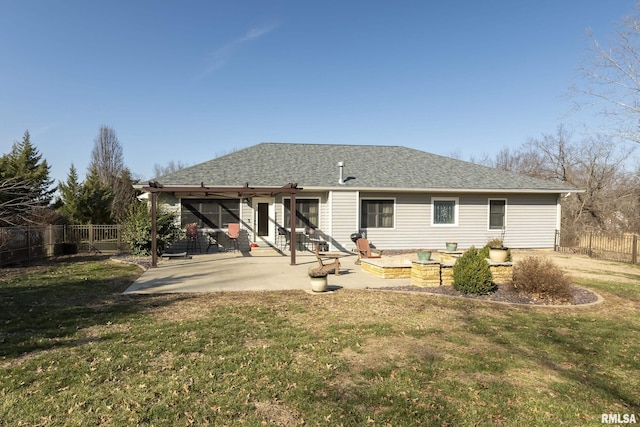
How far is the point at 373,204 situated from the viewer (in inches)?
590

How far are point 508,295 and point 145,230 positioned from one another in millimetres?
11441

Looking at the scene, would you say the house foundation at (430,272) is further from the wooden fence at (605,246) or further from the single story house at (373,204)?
the wooden fence at (605,246)

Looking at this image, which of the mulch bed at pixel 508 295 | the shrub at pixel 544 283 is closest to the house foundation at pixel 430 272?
the mulch bed at pixel 508 295

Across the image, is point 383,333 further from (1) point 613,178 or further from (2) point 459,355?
(1) point 613,178

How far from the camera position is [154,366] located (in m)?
3.83

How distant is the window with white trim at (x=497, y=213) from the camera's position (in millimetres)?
15828

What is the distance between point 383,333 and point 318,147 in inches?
594

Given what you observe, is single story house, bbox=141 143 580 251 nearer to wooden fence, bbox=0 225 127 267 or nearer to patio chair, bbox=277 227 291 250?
patio chair, bbox=277 227 291 250

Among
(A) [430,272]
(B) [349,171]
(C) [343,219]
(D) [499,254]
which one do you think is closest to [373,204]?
(C) [343,219]

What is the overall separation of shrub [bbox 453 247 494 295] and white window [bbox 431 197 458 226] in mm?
7950

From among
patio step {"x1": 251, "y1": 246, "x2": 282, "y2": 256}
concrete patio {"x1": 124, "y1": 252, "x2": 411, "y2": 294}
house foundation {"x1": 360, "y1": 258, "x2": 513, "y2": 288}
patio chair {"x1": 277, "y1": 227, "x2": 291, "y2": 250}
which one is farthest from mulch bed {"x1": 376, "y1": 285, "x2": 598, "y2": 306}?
patio chair {"x1": 277, "y1": 227, "x2": 291, "y2": 250}

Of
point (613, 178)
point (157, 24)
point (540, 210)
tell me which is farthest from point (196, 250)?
point (613, 178)

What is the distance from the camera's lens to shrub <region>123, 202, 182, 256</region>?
12594 millimetres

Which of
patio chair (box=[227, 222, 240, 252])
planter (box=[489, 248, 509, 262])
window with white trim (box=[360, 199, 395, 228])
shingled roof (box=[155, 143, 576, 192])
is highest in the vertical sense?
shingled roof (box=[155, 143, 576, 192])
